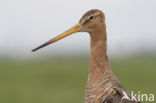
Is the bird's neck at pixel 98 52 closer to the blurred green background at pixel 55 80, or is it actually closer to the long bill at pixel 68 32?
the long bill at pixel 68 32

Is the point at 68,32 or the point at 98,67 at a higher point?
the point at 68,32

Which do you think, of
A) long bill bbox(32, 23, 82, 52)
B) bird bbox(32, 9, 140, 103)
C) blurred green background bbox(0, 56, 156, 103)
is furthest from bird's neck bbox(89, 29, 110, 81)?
blurred green background bbox(0, 56, 156, 103)

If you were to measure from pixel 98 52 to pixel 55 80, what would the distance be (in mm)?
10261

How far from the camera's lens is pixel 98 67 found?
8.34m

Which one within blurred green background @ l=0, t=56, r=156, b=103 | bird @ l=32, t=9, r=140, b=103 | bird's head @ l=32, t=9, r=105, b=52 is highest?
bird's head @ l=32, t=9, r=105, b=52

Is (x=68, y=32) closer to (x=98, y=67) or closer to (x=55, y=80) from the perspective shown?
(x=98, y=67)

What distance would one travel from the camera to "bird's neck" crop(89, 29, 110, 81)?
27.4ft

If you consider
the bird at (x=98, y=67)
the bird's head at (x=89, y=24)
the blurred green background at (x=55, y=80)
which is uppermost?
the bird's head at (x=89, y=24)

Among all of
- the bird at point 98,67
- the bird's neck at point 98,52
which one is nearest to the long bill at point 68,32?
the bird at point 98,67

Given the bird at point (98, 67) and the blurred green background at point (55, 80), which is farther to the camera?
the blurred green background at point (55, 80)

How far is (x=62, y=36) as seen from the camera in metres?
8.45

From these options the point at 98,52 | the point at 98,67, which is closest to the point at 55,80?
the point at 98,52

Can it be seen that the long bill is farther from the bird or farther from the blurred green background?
the blurred green background

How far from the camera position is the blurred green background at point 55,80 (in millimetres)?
15633
